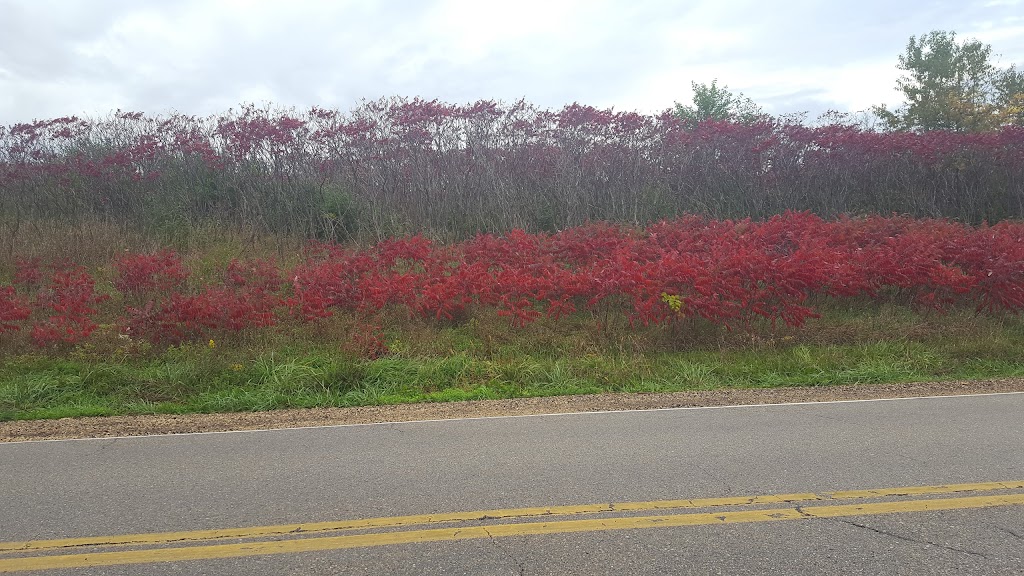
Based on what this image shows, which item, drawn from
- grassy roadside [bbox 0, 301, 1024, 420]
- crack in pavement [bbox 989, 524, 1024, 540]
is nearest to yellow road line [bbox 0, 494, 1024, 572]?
crack in pavement [bbox 989, 524, 1024, 540]

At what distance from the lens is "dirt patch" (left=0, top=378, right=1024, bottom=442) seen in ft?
23.8

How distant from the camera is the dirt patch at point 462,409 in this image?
23.8 feet

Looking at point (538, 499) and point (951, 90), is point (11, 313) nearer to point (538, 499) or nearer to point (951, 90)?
point (538, 499)

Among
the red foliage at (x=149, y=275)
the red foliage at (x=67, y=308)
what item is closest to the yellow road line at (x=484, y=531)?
the red foliage at (x=67, y=308)

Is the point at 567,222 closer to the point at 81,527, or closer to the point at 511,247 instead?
the point at 511,247

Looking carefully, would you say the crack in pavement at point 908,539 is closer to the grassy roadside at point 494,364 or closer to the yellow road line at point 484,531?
the yellow road line at point 484,531

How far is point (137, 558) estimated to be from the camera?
3912 mm

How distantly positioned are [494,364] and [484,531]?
567cm

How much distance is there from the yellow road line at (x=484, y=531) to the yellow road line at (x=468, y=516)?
0.13 m

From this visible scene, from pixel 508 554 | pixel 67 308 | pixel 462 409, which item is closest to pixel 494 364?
pixel 462 409

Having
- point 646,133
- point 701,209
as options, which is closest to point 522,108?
point 646,133

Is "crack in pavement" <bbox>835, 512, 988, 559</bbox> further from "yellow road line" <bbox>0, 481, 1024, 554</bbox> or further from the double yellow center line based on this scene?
"yellow road line" <bbox>0, 481, 1024, 554</bbox>

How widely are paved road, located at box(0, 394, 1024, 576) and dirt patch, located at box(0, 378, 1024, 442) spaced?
1.85 feet

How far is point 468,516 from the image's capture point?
4.40 m
